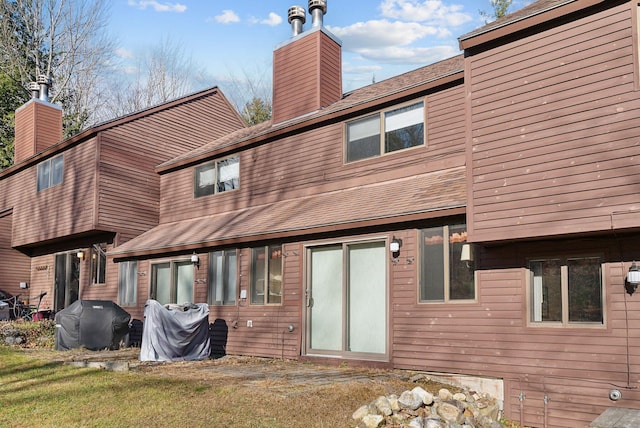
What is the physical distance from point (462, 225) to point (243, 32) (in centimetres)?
2848

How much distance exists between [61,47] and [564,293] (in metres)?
31.2

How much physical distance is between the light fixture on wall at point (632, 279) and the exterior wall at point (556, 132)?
2.09 feet

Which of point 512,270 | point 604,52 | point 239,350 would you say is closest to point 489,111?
point 604,52

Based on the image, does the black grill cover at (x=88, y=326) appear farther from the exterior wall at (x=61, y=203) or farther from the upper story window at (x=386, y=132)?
the upper story window at (x=386, y=132)

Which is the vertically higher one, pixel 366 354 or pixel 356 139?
pixel 356 139

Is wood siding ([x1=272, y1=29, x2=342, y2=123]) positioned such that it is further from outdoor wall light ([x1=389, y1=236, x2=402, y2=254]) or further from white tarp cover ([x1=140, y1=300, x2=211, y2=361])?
white tarp cover ([x1=140, y1=300, x2=211, y2=361])

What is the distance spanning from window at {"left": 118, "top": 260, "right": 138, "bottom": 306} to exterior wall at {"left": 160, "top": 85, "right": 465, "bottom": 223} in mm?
1795

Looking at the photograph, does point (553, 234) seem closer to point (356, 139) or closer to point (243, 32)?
point (356, 139)

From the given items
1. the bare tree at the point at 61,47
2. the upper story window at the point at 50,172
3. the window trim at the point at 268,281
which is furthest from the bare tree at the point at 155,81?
the window trim at the point at 268,281

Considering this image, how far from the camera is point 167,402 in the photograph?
7.07 meters

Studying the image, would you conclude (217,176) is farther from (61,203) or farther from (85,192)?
(61,203)

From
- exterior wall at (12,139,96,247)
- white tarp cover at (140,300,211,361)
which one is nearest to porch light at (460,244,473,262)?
white tarp cover at (140,300,211,361)

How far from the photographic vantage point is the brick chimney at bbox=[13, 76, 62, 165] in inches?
828

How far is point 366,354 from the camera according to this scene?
10.0 metres
